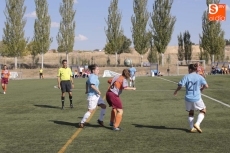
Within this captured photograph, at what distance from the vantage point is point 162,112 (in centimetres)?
1391

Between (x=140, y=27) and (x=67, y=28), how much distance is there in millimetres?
13132

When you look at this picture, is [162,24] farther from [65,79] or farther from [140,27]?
[65,79]

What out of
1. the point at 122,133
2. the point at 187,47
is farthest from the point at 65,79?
the point at 187,47

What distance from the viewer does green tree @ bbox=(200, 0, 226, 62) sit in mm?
68500

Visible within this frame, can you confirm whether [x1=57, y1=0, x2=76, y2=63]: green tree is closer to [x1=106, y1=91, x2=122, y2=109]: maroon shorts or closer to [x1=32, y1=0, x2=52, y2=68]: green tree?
[x1=32, y1=0, x2=52, y2=68]: green tree

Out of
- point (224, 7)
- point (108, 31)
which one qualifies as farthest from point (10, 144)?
point (108, 31)

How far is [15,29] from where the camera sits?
70.7 metres

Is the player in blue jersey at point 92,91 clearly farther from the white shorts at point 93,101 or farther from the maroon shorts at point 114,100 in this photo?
the maroon shorts at point 114,100

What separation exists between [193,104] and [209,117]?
2.89m

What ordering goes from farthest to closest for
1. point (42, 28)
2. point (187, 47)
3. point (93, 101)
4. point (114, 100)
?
point (187, 47) < point (42, 28) < point (93, 101) < point (114, 100)

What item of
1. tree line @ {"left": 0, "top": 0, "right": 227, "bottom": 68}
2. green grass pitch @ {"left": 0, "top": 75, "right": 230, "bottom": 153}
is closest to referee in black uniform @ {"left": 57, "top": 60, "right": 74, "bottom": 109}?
green grass pitch @ {"left": 0, "top": 75, "right": 230, "bottom": 153}

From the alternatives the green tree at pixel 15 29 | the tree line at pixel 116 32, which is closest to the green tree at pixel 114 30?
the tree line at pixel 116 32

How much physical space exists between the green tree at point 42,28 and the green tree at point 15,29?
2.53 metres

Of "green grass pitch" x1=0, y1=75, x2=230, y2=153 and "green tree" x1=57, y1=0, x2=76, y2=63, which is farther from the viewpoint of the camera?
"green tree" x1=57, y1=0, x2=76, y2=63
